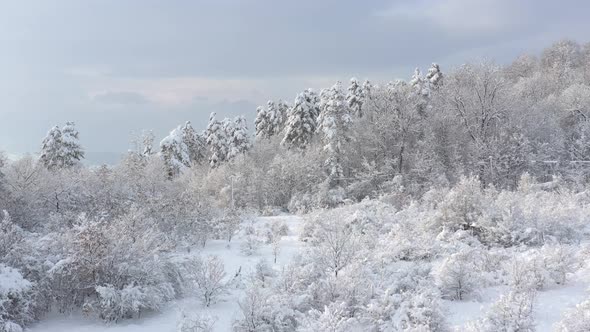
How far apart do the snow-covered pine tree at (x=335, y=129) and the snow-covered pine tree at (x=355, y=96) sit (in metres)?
5.64

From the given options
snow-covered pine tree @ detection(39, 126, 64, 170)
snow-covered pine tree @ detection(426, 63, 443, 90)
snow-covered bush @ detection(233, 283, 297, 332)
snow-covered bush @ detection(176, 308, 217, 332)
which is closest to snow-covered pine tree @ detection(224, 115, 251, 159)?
snow-covered pine tree @ detection(39, 126, 64, 170)

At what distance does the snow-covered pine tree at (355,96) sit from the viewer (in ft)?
134

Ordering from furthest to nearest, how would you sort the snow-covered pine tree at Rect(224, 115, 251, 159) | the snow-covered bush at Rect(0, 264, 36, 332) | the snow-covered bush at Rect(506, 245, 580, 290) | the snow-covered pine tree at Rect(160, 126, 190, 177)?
the snow-covered pine tree at Rect(224, 115, 251, 159)
the snow-covered pine tree at Rect(160, 126, 190, 177)
the snow-covered bush at Rect(506, 245, 580, 290)
the snow-covered bush at Rect(0, 264, 36, 332)

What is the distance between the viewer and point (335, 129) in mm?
34250

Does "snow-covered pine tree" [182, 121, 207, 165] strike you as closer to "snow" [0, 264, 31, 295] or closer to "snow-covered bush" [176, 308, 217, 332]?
"snow" [0, 264, 31, 295]

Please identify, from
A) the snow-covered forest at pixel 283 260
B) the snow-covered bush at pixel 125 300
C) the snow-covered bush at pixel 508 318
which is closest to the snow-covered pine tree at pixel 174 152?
the snow-covered forest at pixel 283 260

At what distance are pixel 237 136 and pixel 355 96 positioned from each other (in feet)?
34.2

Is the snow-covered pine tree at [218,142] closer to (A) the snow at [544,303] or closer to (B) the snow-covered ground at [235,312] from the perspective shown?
(B) the snow-covered ground at [235,312]

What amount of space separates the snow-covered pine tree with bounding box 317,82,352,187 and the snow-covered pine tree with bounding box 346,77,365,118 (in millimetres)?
5636

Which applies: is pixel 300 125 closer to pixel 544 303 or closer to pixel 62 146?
pixel 62 146

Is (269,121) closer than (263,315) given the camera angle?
No

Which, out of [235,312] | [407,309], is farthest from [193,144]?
[407,309]

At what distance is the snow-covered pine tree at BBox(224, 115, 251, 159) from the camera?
138ft

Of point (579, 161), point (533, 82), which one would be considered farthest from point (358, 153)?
point (533, 82)
